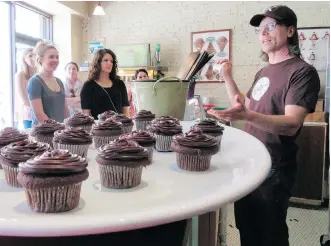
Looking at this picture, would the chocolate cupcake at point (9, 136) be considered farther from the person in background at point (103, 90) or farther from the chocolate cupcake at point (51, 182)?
the person in background at point (103, 90)

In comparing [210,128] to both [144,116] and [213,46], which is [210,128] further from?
[213,46]

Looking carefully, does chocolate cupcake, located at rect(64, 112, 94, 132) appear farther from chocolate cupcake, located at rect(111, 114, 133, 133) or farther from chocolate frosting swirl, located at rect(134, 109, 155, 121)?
chocolate frosting swirl, located at rect(134, 109, 155, 121)

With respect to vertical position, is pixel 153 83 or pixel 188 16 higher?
pixel 188 16

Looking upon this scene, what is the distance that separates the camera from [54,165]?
0.86 metres

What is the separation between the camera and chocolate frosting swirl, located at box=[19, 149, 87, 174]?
0.85 m

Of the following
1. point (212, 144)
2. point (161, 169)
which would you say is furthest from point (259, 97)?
point (161, 169)

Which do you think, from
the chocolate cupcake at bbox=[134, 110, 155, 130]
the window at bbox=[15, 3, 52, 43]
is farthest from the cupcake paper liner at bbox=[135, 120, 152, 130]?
the window at bbox=[15, 3, 52, 43]

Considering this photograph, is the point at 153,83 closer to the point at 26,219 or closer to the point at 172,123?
the point at 172,123

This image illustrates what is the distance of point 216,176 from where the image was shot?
1098mm

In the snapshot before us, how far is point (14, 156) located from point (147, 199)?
42 centimetres

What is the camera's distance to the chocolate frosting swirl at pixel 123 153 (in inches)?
41.1

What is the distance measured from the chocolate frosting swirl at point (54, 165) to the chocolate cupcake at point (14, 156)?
134mm

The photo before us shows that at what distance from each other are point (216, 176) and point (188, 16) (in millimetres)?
4445

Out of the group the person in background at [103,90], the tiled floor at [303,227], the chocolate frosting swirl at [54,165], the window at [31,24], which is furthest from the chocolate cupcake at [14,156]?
the window at [31,24]
